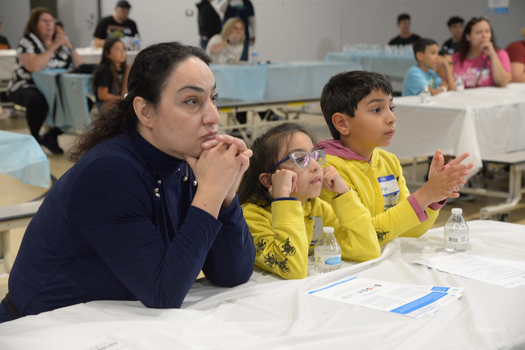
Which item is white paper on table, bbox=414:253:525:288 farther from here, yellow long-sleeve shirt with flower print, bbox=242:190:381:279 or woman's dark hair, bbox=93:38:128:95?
woman's dark hair, bbox=93:38:128:95

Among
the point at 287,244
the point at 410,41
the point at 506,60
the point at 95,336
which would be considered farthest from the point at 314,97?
the point at 95,336

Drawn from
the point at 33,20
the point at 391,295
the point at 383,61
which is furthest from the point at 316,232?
the point at 383,61

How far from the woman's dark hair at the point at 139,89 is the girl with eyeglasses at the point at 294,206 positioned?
0.48 m

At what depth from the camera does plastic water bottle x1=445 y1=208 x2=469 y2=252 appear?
194cm

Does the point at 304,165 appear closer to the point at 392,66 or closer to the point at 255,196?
the point at 255,196

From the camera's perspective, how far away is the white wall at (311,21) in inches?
438

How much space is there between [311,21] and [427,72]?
24.7ft

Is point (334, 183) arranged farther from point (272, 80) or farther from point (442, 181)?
point (272, 80)

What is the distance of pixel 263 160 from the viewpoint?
194cm

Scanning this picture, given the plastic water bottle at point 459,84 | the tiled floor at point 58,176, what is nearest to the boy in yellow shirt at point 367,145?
the tiled floor at point 58,176

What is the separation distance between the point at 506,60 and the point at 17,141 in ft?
14.4

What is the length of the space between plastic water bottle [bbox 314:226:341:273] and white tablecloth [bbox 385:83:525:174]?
2692 mm

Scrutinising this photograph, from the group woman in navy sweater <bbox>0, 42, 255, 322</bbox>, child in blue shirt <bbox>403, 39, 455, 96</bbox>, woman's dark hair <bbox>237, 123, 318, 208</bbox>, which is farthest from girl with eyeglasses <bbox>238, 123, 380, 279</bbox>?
child in blue shirt <bbox>403, 39, 455, 96</bbox>

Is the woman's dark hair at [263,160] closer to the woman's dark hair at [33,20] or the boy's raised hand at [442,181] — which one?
the boy's raised hand at [442,181]
